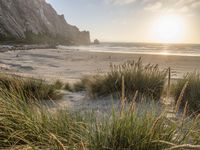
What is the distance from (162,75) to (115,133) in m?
4.01

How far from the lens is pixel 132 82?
19.1 ft

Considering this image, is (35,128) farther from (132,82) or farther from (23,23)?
(23,23)

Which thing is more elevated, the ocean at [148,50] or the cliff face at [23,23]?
the cliff face at [23,23]

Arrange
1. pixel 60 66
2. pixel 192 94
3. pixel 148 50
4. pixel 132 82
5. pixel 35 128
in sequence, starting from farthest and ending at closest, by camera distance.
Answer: pixel 148 50 < pixel 60 66 < pixel 132 82 < pixel 192 94 < pixel 35 128

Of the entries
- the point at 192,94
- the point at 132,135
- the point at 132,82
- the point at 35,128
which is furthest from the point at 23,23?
the point at 132,135

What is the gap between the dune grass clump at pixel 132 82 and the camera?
5.82m

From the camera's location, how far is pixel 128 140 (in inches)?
88.4

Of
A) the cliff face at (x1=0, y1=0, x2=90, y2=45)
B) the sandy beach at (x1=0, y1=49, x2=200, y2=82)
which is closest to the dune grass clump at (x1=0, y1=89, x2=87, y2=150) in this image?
the sandy beach at (x1=0, y1=49, x2=200, y2=82)

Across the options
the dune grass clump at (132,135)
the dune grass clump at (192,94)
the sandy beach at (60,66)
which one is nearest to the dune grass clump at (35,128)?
the dune grass clump at (132,135)

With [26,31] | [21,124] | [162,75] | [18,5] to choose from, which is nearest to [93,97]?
[162,75]

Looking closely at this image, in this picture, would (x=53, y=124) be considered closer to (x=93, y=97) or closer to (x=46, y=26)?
(x=93, y=97)

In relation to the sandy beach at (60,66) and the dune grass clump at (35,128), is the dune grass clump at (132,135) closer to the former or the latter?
the dune grass clump at (35,128)

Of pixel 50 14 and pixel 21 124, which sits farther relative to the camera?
pixel 50 14

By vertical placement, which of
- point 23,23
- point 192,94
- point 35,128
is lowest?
point 192,94
